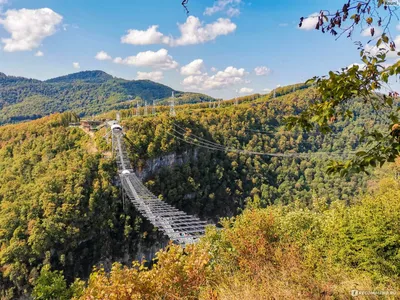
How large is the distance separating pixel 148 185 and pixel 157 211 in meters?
13.4

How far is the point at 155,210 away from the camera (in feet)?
67.0

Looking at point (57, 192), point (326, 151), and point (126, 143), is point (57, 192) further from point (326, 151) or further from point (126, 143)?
point (326, 151)

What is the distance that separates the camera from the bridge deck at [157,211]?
16875mm

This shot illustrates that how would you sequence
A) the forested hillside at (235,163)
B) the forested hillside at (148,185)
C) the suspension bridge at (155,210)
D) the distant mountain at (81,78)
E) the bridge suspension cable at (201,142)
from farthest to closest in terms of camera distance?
the distant mountain at (81,78) → the bridge suspension cable at (201,142) → the forested hillside at (235,163) → the suspension bridge at (155,210) → the forested hillside at (148,185)

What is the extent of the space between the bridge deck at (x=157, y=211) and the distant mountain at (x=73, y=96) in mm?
85699

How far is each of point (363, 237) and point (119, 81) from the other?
17864 centimetres

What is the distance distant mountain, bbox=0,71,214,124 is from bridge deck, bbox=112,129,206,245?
85699mm

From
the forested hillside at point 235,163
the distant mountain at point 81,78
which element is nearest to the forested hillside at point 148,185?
the forested hillside at point 235,163

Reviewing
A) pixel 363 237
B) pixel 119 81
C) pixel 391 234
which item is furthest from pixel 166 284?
pixel 119 81

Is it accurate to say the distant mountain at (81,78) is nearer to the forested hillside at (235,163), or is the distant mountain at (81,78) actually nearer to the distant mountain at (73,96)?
the distant mountain at (73,96)

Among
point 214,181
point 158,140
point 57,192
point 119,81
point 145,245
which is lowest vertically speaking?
point 145,245

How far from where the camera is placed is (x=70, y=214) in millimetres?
26469

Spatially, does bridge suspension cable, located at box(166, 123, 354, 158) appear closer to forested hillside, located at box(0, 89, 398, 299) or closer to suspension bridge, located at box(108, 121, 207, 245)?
forested hillside, located at box(0, 89, 398, 299)

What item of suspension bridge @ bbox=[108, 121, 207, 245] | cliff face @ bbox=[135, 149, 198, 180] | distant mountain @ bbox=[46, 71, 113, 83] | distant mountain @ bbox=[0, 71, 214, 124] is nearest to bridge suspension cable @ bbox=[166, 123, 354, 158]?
cliff face @ bbox=[135, 149, 198, 180]
